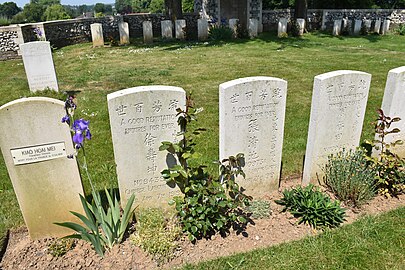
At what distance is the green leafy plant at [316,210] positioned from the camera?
3.43m

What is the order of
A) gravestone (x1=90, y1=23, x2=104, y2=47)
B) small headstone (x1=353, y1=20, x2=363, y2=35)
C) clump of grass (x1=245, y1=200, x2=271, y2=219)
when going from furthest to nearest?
small headstone (x1=353, y1=20, x2=363, y2=35) < gravestone (x1=90, y1=23, x2=104, y2=47) < clump of grass (x1=245, y1=200, x2=271, y2=219)

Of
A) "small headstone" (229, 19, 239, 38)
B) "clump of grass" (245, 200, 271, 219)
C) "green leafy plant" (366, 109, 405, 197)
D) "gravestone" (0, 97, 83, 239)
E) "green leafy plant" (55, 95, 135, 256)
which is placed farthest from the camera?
"small headstone" (229, 19, 239, 38)

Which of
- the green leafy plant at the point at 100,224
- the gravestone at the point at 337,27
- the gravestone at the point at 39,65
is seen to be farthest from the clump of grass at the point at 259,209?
the gravestone at the point at 337,27

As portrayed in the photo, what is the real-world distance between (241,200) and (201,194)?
0.48 m

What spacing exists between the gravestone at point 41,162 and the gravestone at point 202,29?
1490cm

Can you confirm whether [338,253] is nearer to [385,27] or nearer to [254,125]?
[254,125]

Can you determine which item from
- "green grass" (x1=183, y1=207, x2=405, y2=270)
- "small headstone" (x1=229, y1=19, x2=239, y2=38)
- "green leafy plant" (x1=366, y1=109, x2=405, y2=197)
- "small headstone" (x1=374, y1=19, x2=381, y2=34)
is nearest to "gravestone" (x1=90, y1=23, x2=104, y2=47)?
"small headstone" (x1=229, y1=19, x2=239, y2=38)

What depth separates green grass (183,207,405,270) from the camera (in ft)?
9.73

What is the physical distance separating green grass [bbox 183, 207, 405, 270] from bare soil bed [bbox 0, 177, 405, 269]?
0.12 metres

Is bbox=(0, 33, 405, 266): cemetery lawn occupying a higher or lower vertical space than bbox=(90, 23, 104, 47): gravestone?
lower

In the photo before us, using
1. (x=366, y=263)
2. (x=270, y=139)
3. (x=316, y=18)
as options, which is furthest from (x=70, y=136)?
(x=316, y=18)

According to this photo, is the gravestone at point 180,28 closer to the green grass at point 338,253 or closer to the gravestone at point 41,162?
the gravestone at point 41,162

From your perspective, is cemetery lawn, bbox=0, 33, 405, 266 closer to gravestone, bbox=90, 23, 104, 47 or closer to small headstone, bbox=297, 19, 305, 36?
small headstone, bbox=297, 19, 305, 36

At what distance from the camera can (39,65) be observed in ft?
25.8
